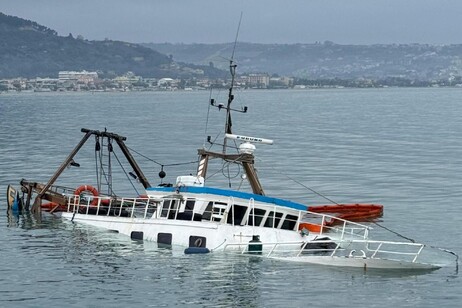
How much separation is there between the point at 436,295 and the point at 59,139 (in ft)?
303

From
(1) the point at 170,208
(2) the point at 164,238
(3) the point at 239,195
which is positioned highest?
(3) the point at 239,195

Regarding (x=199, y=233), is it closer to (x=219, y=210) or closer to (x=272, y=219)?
(x=219, y=210)

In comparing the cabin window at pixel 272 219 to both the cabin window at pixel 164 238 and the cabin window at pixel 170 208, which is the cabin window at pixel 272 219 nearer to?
the cabin window at pixel 170 208

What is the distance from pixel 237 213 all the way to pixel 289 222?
2.72 m

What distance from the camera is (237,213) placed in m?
51.8

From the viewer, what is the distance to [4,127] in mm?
160375

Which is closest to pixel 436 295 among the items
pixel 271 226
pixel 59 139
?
pixel 271 226

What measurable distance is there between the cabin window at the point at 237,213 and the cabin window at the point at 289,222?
2.16 metres

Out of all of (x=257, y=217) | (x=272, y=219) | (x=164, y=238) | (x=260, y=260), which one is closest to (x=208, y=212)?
(x=257, y=217)

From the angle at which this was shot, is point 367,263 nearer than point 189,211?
Yes

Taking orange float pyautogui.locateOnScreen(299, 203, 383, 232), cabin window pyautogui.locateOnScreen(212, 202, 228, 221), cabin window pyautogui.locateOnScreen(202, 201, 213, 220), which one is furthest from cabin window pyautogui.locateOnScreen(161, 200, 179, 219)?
orange float pyautogui.locateOnScreen(299, 203, 383, 232)

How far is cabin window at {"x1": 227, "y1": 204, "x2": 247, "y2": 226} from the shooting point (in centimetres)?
5159

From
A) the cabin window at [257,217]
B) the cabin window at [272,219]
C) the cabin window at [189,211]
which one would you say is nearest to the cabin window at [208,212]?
the cabin window at [189,211]

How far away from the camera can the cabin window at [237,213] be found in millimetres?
51594
